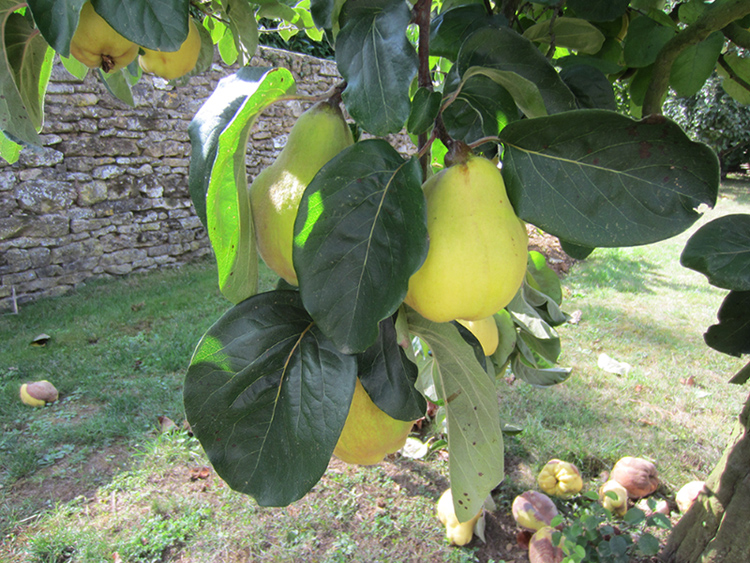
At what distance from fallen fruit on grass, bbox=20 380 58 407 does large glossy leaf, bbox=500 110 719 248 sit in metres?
2.68

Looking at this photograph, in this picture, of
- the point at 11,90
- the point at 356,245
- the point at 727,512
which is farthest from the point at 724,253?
the point at 727,512

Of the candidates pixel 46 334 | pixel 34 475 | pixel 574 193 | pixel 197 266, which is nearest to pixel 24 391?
pixel 34 475

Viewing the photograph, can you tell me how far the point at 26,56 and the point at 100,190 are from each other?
3765mm

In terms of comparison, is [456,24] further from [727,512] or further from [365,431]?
[727,512]

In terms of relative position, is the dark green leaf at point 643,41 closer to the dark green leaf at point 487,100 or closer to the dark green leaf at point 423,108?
the dark green leaf at point 487,100

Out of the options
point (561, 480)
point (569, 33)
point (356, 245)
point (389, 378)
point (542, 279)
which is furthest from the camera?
point (561, 480)

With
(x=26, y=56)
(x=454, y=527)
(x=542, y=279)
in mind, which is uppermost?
(x=26, y=56)

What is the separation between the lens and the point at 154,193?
4.28 m

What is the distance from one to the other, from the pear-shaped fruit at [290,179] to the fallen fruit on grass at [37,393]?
2495 mm

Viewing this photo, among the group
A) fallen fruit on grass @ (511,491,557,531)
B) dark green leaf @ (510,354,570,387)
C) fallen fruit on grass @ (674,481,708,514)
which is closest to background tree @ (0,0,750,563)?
dark green leaf @ (510,354,570,387)

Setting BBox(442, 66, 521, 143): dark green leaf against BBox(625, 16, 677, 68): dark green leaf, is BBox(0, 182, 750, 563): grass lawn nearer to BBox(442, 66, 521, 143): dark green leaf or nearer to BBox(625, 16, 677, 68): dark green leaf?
BBox(625, 16, 677, 68): dark green leaf

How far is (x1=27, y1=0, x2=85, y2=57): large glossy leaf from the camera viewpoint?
1.37ft

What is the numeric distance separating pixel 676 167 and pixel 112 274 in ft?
14.3

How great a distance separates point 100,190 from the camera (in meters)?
3.95
